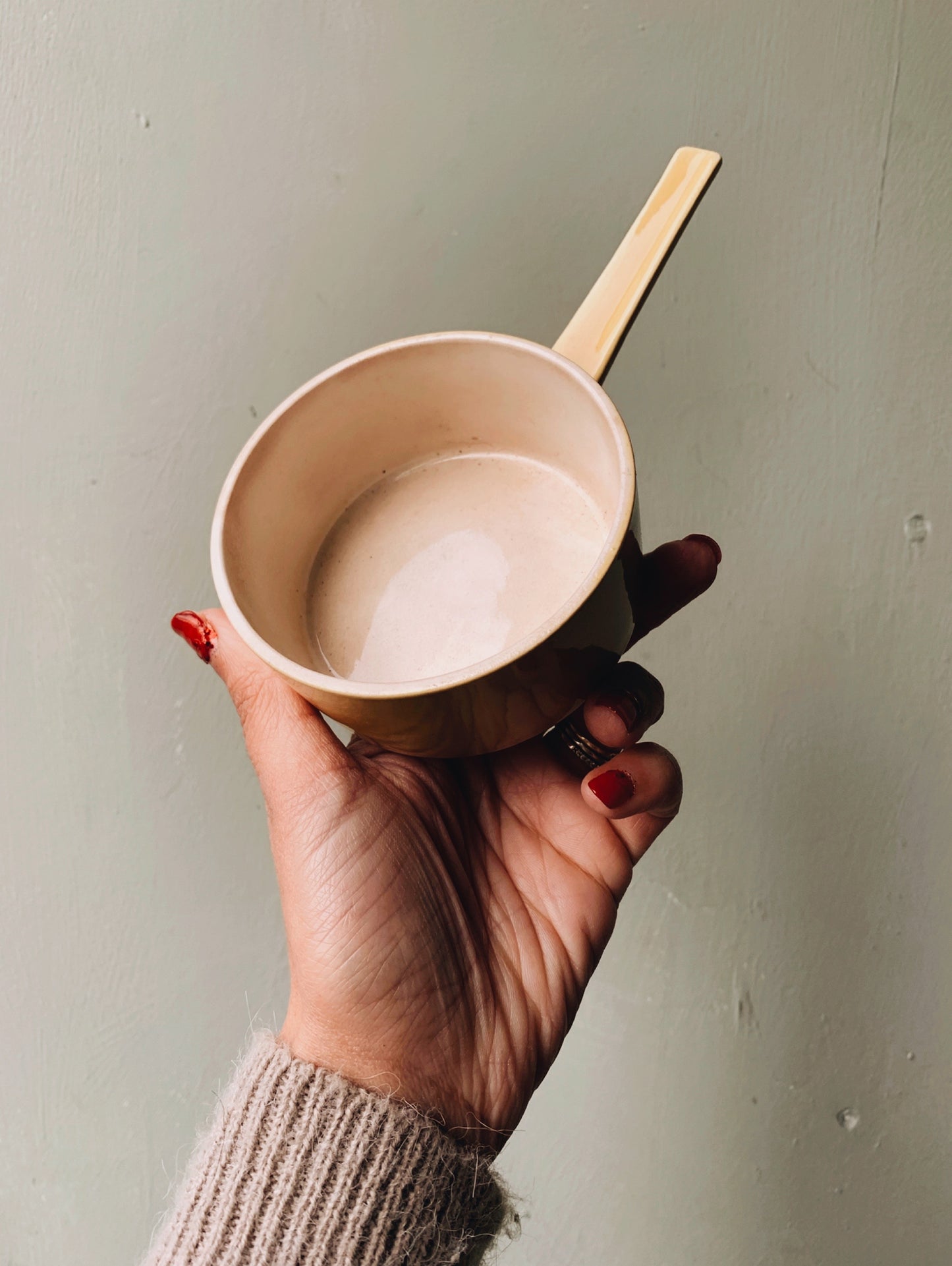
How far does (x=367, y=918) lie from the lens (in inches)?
19.5

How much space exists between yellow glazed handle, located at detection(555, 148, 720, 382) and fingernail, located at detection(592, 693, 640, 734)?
0.16m

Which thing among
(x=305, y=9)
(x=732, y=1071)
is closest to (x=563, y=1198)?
(x=732, y=1071)

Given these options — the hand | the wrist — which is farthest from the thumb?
the wrist

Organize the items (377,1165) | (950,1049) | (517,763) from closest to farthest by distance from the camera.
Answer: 1. (377,1165)
2. (517,763)
3. (950,1049)

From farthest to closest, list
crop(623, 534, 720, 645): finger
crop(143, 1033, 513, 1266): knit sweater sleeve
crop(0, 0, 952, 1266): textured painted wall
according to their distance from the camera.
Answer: crop(0, 0, 952, 1266): textured painted wall → crop(623, 534, 720, 645): finger → crop(143, 1033, 513, 1266): knit sweater sleeve

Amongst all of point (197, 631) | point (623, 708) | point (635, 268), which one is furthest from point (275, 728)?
point (635, 268)

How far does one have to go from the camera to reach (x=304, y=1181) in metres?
0.46

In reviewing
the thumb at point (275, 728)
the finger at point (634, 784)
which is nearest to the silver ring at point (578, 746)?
the finger at point (634, 784)

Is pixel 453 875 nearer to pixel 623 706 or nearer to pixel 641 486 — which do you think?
pixel 623 706

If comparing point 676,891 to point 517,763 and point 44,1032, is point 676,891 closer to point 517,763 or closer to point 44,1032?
point 517,763

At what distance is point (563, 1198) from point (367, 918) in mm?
348

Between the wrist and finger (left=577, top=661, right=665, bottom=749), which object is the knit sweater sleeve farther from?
finger (left=577, top=661, right=665, bottom=749)

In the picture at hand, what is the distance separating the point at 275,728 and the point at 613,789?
0.18 meters

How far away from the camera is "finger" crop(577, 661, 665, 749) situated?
51 centimetres
